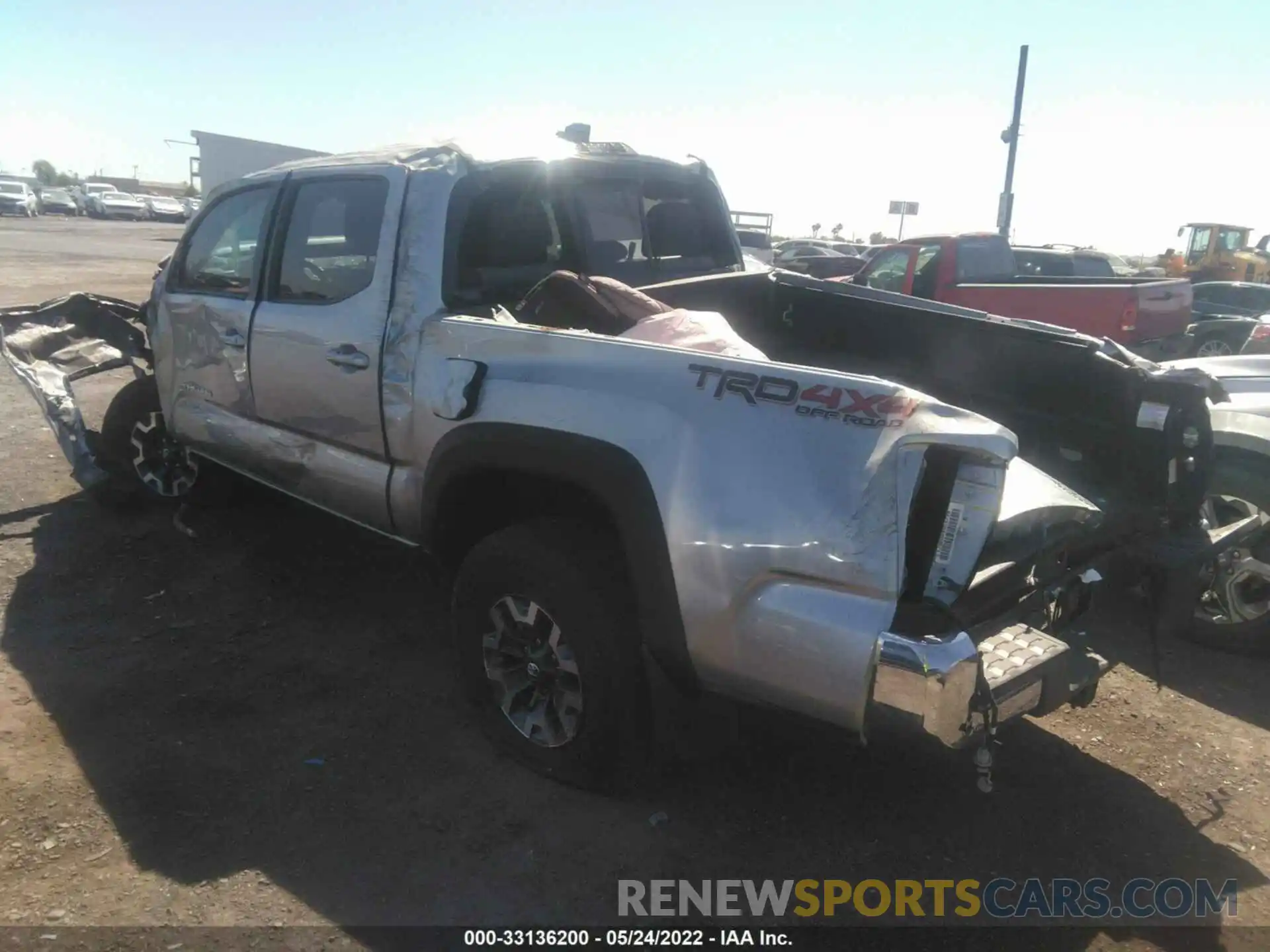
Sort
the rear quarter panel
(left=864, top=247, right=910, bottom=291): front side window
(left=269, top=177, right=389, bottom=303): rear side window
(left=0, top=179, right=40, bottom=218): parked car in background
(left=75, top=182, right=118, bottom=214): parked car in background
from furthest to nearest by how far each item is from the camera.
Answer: (left=75, top=182, right=118, bottom=214): parked car in background < (left=0, top=179, right=40, bottom=218): parked car in background < (left=864, top=247, right=910, bottom=291): front side window < (left=269, top=177, right=389, bottom=303): rear side window < the rear quarter panel

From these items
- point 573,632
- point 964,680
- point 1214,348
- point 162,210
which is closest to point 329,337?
point 573,632

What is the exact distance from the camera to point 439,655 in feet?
13.5

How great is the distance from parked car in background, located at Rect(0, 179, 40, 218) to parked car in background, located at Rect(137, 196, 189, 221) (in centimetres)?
553

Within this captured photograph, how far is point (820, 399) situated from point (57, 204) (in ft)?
189

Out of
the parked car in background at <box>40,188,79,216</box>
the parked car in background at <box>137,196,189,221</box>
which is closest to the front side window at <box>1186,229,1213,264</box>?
the parked car in background at <box>137,196,189,221</box>

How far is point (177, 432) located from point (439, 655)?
2.10m

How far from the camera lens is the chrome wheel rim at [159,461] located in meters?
5.59

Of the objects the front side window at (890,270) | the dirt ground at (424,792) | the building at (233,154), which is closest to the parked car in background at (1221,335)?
the front side window at (890,270)

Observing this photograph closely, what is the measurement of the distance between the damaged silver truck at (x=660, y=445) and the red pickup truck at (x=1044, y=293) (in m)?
4.69

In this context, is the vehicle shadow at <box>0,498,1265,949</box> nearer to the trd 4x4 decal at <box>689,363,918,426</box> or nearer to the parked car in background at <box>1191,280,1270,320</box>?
the trd 4x4 decal at <box>689,363,918,426</box>

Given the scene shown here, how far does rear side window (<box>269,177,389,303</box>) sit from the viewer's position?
373 centimetres

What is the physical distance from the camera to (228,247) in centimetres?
468

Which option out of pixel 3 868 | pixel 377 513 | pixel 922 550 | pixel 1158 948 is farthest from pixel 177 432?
pixel 1158 948

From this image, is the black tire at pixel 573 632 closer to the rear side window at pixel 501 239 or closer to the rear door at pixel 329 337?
the rear door at pixel 329 337
